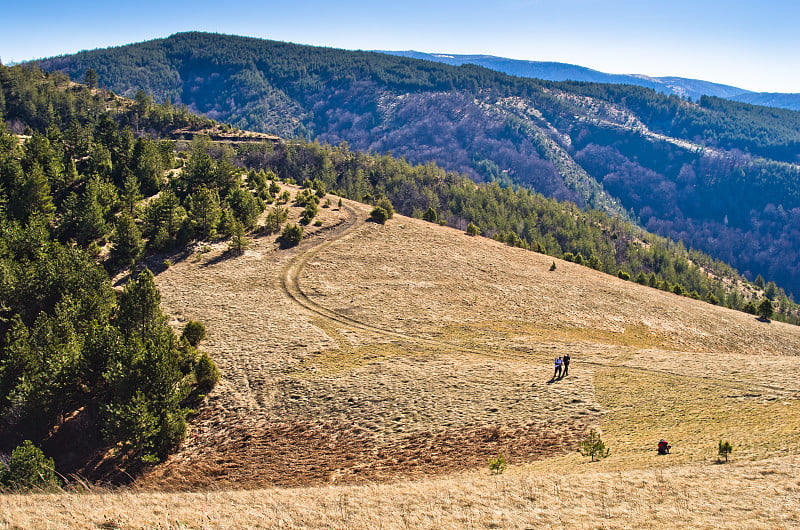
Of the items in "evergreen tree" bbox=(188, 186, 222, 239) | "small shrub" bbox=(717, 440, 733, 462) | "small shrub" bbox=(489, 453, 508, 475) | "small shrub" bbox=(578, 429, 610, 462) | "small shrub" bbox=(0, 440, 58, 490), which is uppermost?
"evergreen tree" bbox=(188, 186, 222, 239)

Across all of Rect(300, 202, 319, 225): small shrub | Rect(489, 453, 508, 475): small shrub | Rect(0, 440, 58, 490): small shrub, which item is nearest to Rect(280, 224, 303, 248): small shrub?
Rect(300, 202, 319, 225): small shrub

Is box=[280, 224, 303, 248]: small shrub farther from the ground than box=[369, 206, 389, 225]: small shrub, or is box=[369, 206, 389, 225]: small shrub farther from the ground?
box=[369, 206, 389, 225]: small shrub

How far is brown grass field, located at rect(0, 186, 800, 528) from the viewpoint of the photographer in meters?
21.9

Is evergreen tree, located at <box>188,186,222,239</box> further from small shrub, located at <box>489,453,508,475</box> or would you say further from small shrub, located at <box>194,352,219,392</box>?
small shrub, located at <box>489,453,508,475</box>

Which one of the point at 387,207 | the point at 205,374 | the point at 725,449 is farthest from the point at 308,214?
the point at 725,449

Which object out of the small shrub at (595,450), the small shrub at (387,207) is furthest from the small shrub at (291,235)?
the small shrub at (595,450)

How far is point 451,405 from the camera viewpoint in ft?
119

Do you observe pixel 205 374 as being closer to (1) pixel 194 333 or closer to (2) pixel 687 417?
(1) pixel 194 333

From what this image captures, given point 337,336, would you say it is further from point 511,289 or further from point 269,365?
point 511,289

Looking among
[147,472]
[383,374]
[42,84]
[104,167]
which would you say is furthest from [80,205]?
[42,84]

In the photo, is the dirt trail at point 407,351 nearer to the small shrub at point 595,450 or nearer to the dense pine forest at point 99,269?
the small shrub at point 595,450

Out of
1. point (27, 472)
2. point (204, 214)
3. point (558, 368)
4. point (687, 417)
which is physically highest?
point (204, 214)

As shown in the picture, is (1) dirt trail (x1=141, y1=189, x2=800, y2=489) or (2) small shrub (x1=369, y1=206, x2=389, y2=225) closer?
(1) dirt trail (x1=141, y1=189, x2=800, y2=489)

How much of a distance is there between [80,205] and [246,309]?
33.7 metres
